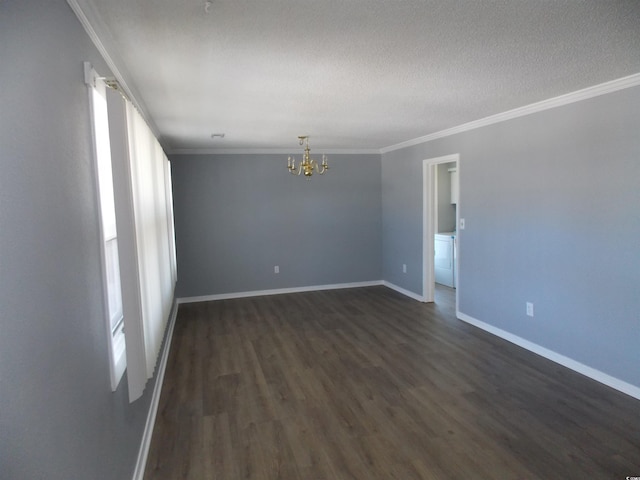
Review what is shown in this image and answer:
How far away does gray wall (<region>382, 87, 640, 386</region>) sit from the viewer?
2934mm

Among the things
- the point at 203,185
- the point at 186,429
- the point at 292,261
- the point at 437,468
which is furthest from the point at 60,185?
the point at 292,261

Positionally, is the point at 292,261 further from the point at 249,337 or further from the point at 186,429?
the point at 186,429

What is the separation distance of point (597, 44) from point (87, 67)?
2564 mm

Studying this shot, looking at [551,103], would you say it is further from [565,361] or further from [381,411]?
[381,411]

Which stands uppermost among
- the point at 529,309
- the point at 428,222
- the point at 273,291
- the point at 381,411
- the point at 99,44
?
the point at 99,44

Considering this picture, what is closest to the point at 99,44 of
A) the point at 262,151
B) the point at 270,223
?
the point at 262,151

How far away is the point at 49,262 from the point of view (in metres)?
1.07

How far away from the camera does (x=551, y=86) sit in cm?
298

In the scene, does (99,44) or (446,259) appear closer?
(99,44)

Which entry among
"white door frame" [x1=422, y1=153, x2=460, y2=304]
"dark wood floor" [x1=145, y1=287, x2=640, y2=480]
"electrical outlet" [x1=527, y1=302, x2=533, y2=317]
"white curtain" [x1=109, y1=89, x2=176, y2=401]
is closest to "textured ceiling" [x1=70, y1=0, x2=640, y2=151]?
"white curtain" [x1=109, y1=89, x2=176, y2=401]

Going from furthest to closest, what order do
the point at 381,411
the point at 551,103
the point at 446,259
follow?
the point at 446,259
the point at 551,103
the point at 381,411

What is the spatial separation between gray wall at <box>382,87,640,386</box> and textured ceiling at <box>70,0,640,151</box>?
1.19 ft

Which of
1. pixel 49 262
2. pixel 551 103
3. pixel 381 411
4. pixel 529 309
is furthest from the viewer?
pixel 529 309

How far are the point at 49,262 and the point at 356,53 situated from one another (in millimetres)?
1834
